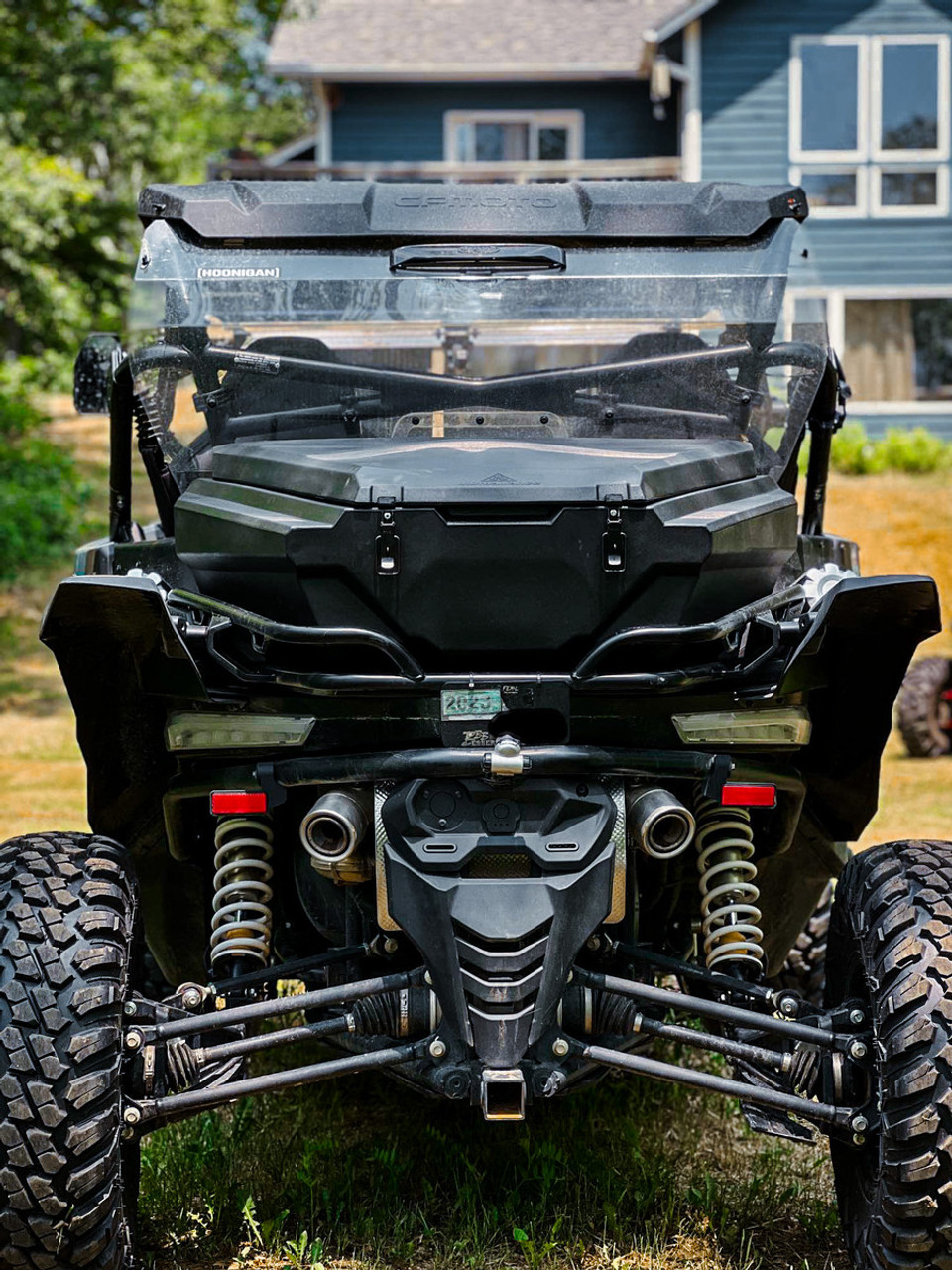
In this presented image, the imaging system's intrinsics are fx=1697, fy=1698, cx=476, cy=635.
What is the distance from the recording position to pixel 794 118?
72.1 ft

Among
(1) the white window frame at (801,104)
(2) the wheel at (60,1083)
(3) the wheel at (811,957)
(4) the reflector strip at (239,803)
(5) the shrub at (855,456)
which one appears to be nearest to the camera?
(2) the wheel at (60,1083)

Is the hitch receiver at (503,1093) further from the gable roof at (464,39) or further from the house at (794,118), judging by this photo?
the gable roof at (464,39)

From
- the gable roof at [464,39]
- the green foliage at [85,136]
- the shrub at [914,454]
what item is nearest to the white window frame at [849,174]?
the gable roof at [464,39]

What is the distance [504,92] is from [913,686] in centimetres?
1562

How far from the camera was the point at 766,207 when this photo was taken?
4520mm

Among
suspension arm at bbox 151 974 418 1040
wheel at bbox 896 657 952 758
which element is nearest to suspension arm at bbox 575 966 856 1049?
suspension arm at bbox 151 974 418 1040

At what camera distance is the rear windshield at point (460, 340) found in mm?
4379

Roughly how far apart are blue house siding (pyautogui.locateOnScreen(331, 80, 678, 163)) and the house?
3cm

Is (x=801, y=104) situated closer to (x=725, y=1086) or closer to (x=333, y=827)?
(x=333, y=827)

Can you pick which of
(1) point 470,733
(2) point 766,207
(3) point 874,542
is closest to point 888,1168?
(1) point 470,733

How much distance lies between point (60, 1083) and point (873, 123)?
2115cm

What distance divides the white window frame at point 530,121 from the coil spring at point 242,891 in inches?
833

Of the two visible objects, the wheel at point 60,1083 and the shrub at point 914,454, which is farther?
the shrub at point 914,454

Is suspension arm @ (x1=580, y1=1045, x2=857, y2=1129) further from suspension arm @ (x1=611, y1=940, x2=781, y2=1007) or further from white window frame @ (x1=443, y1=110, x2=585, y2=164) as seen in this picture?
white window frame @ (x1=443, y1=110, x2=585, y2=164)
